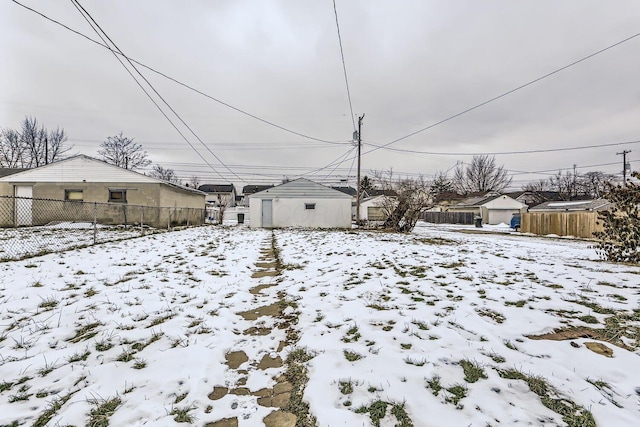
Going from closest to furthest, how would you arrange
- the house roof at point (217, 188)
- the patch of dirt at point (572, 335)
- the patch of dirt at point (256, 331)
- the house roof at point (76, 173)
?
the patch of dirt at point (572, 335) → the patch of dirt at point (256, 331) → the house roof at point (76, 173) → the house roof at point (217, 188)

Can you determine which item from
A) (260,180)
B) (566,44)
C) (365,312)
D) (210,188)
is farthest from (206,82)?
(210,188)

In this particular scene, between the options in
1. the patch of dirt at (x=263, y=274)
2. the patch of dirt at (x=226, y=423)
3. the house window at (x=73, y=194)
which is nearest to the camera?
the patch of dirt at (x=226, y=423)

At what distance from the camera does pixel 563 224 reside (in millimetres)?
18641

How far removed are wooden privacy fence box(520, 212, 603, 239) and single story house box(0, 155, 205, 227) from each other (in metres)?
24.3

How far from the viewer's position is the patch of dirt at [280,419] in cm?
174

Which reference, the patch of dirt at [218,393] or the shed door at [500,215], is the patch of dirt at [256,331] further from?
the shed door at [500,215]

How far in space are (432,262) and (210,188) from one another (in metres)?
61.7

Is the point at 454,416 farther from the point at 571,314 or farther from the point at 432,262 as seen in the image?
the point at 432,262

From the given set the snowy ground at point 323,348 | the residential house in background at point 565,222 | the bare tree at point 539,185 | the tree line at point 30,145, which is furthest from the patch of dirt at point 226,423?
the bare tree at point 539,185

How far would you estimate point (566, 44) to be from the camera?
9797 mm

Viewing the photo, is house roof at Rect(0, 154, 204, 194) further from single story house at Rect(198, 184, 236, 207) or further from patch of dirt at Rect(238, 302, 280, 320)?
single story house at Rect(198, 184, 236, 207)

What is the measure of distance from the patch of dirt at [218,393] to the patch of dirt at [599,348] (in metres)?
3.10

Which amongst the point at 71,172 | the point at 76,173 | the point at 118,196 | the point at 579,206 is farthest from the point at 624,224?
the point at 71,172

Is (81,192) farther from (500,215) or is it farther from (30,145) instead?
(500,215)
